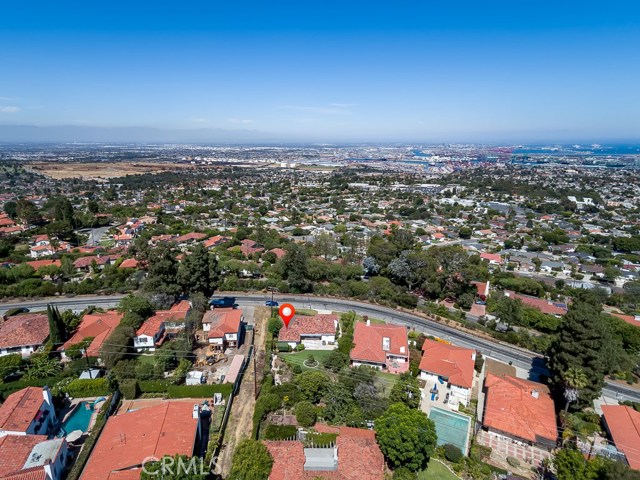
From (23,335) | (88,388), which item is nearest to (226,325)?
(88,388)

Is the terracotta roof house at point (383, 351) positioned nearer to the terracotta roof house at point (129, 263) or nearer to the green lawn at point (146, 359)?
the green lawn at point (146, 359)

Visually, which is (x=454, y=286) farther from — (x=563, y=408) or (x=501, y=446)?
(x=501, y=446)

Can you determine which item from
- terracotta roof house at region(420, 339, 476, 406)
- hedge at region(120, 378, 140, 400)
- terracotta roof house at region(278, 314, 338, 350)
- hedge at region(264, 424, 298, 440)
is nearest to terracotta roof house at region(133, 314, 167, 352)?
hedge at region(120, 378, 140, 400)

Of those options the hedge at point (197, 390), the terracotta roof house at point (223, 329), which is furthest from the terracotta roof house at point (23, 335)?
the hedge at point (197, 390)

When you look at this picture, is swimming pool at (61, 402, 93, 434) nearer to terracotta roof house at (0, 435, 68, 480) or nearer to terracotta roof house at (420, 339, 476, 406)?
terracotta roof house at (0, 435, 68, 480)

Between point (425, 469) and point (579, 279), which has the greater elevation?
point (425, 469)

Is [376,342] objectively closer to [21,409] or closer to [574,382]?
[574,382]

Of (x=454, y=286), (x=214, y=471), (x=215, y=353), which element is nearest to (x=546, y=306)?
(x=454, y=286)
